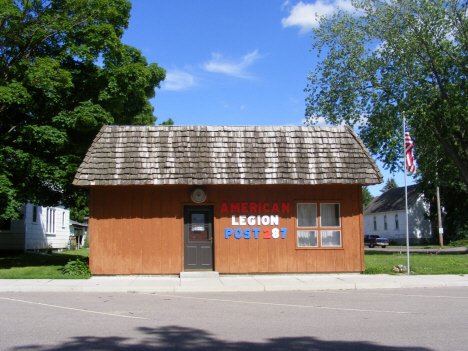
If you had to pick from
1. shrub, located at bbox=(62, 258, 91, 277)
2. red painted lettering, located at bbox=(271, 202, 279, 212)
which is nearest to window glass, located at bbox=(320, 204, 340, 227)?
red painted lettering, located at bbox=(271, 202, 279, 212)

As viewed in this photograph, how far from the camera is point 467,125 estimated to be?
88.2 ft

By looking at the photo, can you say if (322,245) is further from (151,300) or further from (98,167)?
(98,167)

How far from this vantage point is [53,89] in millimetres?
15656

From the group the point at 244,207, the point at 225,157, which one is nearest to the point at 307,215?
the point at 244,207

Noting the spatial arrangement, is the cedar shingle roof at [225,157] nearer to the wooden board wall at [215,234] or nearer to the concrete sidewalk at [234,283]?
the wooden board wall at [215,234]

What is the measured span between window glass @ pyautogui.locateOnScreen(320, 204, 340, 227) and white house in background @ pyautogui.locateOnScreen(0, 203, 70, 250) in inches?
644

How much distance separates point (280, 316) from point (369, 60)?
957 inches

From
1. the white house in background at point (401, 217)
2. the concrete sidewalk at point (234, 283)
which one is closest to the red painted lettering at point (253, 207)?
the concrete sidewalk at point (234, 283)

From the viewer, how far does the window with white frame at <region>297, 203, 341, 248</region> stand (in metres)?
15.7

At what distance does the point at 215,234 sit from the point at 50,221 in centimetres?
2105

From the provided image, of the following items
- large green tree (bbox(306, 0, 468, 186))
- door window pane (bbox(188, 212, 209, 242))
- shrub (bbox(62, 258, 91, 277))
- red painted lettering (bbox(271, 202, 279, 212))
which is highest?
large green tree (bbox(306, 0, 468, 186))

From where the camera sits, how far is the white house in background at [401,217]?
52231mm

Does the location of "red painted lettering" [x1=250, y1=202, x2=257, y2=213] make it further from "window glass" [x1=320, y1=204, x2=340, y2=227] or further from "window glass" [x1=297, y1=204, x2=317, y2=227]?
"window glass" [x1=320, y1=204, x2=340, y2=227]

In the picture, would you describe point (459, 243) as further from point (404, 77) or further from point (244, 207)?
point (244, 207)
